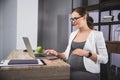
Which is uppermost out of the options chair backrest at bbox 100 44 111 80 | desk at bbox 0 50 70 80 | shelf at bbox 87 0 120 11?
shelf at bbox 87 0 120 11

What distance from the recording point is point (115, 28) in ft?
13.6

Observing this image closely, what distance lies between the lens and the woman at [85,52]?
1.77 metres

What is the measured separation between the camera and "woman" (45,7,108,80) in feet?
5.79

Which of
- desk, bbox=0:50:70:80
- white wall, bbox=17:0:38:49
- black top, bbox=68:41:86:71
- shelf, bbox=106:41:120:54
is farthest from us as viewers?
white wall, bbox=17:0:38:49

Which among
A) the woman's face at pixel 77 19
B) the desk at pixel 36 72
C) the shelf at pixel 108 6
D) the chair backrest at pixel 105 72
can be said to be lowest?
the chair backrest at pixel 105 72

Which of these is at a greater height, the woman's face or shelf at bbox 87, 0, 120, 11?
shelf at bbox 87, 0, 120, 11

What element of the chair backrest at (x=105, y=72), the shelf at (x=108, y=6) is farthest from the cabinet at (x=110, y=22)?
the chair backrest at (x=105, y=72)

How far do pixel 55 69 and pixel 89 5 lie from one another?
11.3 ft

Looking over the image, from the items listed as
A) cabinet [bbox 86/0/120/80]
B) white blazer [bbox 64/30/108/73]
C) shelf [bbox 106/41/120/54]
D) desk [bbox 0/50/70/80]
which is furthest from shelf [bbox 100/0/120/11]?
desk [bbox 0/50/70/80]

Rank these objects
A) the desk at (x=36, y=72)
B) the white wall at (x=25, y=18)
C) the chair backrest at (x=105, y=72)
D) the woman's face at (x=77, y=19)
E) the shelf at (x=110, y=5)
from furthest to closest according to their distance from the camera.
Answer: the white wall at (x=25, y=18)
the shelf at (x=110, y=5)
the woman's face at (x=77, y=19)
the chair backrest at (x=105, y=72)
the desk at (x=36, y=72)

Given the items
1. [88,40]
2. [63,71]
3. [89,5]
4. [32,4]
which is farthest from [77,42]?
[89,5]

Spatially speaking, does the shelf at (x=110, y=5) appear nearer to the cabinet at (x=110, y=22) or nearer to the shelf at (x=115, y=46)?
the cabinet at (x=110, y=22)

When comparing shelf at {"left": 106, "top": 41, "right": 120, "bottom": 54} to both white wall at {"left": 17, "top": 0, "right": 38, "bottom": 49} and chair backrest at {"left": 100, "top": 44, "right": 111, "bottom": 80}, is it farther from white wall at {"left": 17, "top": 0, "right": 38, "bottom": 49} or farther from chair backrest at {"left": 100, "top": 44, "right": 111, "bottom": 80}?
chair backrest at {"left": 100, "top": 44, "right": 111, "bottom": 80}

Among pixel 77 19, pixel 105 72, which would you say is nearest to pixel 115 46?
pixel 77 19
